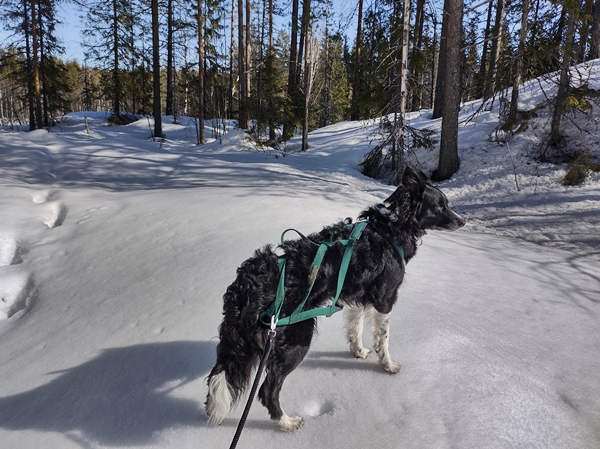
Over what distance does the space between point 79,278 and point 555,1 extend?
1195 cm

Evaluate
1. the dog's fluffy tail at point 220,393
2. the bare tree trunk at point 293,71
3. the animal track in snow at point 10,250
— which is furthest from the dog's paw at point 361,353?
the bare tree trunk at point 293,71

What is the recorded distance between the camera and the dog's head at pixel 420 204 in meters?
2.88

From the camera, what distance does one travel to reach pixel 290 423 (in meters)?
2.35

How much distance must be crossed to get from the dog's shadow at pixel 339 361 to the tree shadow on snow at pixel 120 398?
855 mm

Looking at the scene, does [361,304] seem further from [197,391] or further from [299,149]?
[299,149]

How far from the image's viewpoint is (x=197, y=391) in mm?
2664

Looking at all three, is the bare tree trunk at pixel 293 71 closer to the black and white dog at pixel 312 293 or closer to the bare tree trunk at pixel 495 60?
the bare tree trunk at pixel 495 60

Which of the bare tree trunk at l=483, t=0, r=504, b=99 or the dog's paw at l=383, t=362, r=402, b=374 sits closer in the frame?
the dog's paw at l=383, t=362, r=402, b=374

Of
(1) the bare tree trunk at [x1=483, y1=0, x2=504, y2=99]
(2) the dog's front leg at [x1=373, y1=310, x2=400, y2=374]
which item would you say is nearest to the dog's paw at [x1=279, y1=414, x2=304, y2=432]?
(2) the dog's front leg at [x1=373, y1=310, x2=400, y2=374]

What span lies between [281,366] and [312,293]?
1.66 feet

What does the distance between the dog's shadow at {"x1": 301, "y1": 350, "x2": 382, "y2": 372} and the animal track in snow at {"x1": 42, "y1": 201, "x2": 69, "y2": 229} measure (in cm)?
556

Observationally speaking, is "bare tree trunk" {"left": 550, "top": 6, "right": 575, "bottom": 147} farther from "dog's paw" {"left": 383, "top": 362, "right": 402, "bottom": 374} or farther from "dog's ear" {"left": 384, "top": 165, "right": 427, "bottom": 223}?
"dog's paw" {"left": 383, "top": 362, "right": 402, "bottom": 374}

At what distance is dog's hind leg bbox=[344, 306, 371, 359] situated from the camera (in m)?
3.01

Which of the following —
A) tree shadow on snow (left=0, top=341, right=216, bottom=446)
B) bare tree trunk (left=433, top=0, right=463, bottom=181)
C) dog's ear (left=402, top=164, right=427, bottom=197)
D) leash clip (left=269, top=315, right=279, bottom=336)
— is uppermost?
bare tree trunk (left=433, top=0, right=463, bottom=181)
